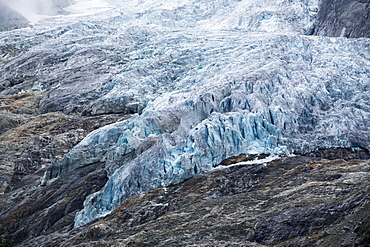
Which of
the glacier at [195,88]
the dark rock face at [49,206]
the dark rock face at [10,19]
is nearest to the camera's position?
the dark rock face at [49,206]

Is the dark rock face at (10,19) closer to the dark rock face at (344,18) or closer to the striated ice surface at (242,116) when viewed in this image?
the striated ice surface at (242,116)

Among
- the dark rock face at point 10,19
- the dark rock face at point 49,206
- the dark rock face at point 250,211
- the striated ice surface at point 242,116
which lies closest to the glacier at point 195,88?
the striated ice surface at point 242,116

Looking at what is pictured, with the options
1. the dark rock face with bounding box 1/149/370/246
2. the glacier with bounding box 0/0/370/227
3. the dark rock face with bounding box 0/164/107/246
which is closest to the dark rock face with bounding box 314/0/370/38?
the glacier with bounding box 0/0/370/227

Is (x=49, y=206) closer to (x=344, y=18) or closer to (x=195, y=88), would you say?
(x=195, y=88)


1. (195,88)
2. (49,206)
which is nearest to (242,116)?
(195,88)

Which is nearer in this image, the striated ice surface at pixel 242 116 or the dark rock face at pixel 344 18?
the striated ice surface at pixel 242 116

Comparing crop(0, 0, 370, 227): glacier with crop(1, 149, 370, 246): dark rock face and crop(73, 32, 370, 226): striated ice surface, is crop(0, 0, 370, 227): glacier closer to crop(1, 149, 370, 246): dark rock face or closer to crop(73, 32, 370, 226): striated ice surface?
crop(73, 32, 370, 226): striated ice surface
